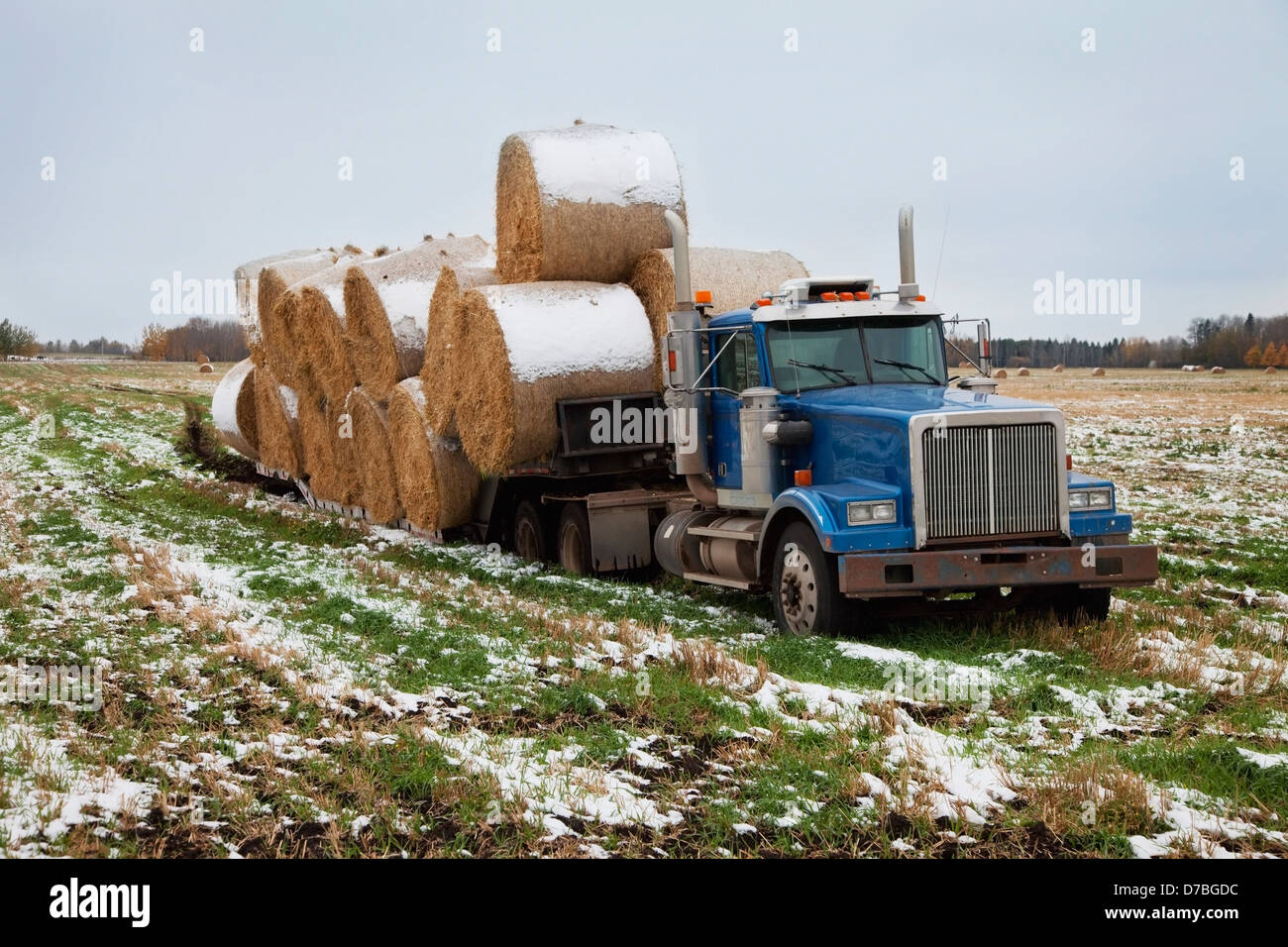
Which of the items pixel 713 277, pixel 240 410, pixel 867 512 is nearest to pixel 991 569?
pixel 867 512

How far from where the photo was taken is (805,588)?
10164 millimetres

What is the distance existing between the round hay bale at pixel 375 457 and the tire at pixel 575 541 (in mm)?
2726

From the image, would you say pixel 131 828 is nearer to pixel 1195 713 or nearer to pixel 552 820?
pixel 552 820

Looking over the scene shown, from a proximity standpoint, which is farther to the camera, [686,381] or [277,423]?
[277,423]

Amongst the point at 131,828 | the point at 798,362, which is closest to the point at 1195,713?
the point at 798,362

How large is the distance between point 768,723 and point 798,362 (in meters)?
4.44

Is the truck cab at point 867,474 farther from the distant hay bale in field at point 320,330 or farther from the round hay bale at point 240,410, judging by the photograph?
the round hay bale at point 240,410

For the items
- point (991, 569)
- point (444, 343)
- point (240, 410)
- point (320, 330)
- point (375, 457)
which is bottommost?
point (991, 569)

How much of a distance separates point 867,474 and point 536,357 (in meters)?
4.15

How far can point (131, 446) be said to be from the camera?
31.2m

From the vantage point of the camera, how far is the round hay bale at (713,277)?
13672mm

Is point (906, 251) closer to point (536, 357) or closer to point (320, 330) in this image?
point (536, 357)

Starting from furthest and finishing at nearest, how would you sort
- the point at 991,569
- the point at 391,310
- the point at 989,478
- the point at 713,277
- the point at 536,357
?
the point at 391,310, the point at 713,277, the point at 536,357, the point at 989,478, the point at 991,569

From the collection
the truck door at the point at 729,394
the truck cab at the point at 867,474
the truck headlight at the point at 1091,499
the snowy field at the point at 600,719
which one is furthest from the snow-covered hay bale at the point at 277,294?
the truck headlight at the point at 1091,499
